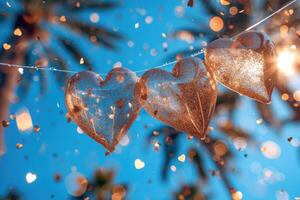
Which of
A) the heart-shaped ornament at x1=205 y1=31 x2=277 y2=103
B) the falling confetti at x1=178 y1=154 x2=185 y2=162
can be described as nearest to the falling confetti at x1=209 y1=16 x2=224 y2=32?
the falling confetti at x1=178 y1=154 x2=185 y2=162

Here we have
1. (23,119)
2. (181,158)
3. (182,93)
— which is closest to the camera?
(182,93)

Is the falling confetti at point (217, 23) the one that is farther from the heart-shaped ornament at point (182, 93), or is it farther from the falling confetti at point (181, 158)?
the heart-shaped ornament at point (182, 93)

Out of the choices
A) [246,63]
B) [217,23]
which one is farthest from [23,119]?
[246,63]

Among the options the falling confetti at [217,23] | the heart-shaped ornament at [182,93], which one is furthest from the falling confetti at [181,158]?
the heart-shaped ornament at [182,93]

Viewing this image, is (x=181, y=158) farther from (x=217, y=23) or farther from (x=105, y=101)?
(x=105, y=101)

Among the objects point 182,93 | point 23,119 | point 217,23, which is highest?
point 182,93

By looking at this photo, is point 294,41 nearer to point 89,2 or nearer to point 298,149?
point 298,149

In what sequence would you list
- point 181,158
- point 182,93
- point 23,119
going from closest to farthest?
1. point 182,93
2. point 23,119
3. point 181,158

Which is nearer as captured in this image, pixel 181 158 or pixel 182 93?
pixel 182 93
